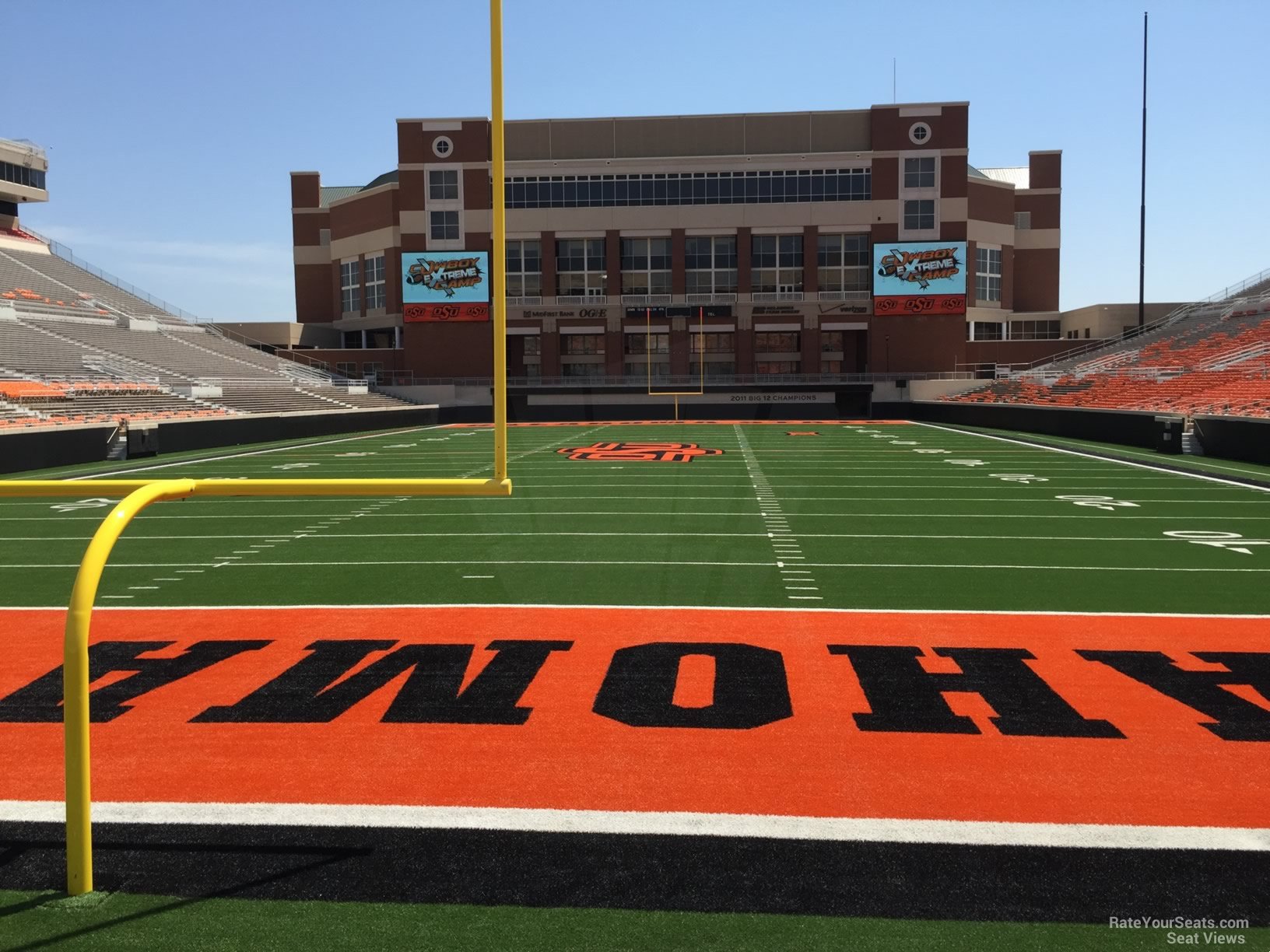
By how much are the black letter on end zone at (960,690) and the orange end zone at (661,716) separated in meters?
0.02

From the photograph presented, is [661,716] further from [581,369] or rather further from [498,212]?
[581,369]

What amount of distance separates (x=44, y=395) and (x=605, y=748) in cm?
2673

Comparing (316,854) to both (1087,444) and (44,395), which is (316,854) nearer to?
(1087,444)

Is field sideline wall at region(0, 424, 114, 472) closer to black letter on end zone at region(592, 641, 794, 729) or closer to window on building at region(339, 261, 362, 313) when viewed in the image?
black letter on end zone at region(592, 641, 794, 729)

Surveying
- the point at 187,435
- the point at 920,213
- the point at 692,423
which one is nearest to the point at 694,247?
the point at 920,213

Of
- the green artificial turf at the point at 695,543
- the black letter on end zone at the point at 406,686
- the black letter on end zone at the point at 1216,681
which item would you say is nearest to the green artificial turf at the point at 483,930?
the black letter on end zone at the point at 406,686

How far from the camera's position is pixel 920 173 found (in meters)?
50.3

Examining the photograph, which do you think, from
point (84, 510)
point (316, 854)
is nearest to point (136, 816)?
point (316, 854)

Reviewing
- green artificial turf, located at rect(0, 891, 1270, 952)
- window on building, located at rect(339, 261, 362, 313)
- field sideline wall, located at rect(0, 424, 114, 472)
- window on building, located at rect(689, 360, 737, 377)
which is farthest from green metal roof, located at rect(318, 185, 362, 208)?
green artificial turf, located at rect(0, 891, 1270, 952)

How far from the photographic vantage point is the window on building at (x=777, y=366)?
174ft

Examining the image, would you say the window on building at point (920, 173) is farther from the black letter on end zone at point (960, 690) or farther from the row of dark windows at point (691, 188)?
the black letter on end zone at point (960, 690)

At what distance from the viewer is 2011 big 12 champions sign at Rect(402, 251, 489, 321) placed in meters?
50.5

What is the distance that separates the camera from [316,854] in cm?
367

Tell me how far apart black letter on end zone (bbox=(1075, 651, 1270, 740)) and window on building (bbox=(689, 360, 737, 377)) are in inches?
1841
